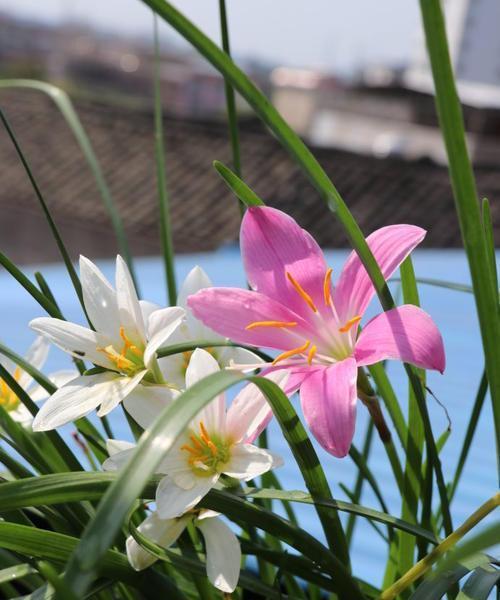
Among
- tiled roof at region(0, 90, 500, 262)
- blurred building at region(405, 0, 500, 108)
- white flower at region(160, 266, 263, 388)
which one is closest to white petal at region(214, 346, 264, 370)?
white flower at region(160, 266, 263, 388)

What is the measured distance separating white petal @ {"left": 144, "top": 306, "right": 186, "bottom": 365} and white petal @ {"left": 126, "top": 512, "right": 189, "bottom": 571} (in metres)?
0.05

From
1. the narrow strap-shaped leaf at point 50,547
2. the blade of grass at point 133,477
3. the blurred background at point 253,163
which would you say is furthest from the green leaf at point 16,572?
the blurred background at point 253,163

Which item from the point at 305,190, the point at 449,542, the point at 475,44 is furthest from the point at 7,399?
the point at 475,44

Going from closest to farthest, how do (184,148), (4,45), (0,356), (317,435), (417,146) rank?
(317,435) < (0,356) < (184,148) < (417,146) < (4,45)

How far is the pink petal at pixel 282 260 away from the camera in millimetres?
319

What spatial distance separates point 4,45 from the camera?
23.6 metres

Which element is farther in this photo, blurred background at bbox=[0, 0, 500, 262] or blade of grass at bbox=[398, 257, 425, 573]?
blurred background at bbox=[0, 0, 500, 262]

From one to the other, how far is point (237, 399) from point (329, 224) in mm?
4691

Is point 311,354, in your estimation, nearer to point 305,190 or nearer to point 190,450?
point 190,450

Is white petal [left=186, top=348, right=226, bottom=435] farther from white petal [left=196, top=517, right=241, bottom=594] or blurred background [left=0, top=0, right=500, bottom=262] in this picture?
blurred background [left=0, top=0, right=500, bottom=262]

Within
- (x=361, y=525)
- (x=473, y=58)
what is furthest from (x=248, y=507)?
(x=473, y=58)

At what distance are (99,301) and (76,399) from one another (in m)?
0.04

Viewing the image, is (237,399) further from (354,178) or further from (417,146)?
(417,146)

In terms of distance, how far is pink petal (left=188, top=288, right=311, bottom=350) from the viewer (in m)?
0.30
